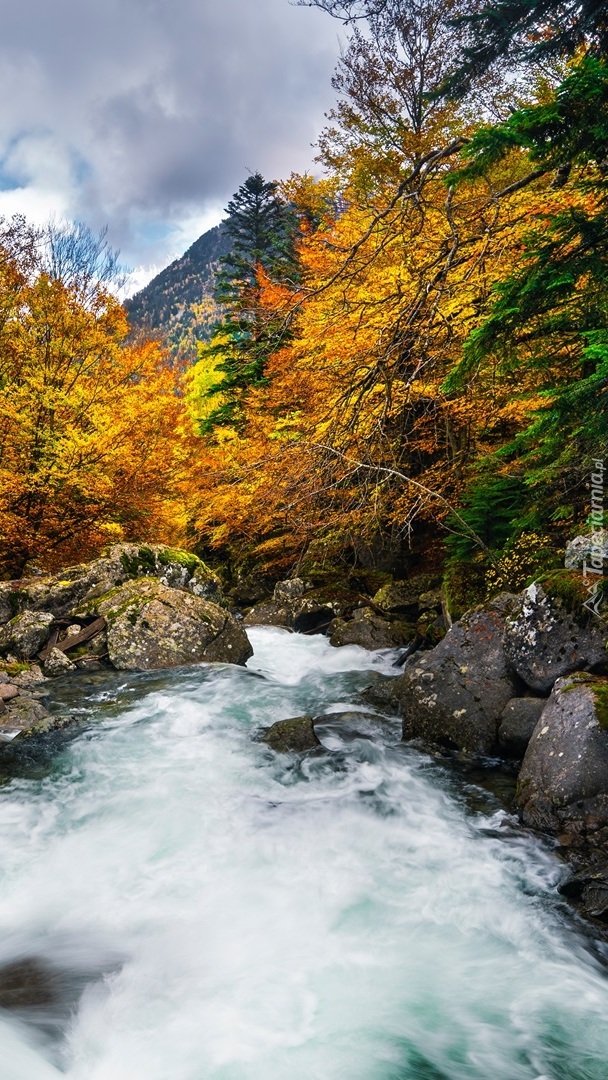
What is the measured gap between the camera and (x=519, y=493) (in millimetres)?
8789

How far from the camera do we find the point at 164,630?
1041 centimetres

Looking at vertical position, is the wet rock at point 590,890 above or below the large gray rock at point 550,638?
below

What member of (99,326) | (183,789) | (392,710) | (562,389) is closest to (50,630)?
(183,789)

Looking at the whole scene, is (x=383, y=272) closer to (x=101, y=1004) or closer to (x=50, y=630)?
(x=50, y=630)

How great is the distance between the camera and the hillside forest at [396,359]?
511cm

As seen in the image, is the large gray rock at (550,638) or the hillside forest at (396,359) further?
the large gray rock at (550,638)

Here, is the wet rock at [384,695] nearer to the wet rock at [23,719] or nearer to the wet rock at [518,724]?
the wet rock at [518,724]

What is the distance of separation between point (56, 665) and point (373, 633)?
19.7ft

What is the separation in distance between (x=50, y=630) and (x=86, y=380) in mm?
6653

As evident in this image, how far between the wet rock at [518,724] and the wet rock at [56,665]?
23.1ft

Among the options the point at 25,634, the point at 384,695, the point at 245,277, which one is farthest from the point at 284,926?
the point at 245,277

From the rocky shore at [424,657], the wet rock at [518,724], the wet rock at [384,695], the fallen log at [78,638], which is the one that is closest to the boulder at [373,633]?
the rocky shore at [424,657]

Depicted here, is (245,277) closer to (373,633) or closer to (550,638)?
(373,633)

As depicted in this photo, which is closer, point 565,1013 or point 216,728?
point 565,1013
